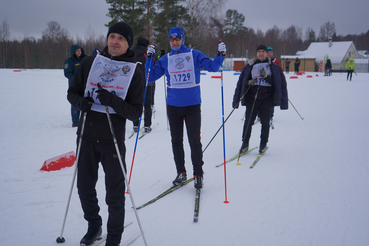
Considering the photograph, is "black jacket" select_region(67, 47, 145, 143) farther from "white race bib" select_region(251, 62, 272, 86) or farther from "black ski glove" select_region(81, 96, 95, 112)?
"white race bib" select_region(251, 62, 272, 86)

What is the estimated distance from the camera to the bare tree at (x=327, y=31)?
86.0 metres

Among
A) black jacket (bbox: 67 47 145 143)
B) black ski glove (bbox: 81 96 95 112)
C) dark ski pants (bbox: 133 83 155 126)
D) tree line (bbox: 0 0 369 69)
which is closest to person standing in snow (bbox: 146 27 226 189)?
black jacket (bbox: 67 47 145 143)

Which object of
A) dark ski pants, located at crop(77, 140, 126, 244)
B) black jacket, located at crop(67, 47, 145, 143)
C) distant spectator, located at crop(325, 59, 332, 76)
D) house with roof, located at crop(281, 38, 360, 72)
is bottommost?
dark ski pants, located at crop(77, 140, 126, 244)

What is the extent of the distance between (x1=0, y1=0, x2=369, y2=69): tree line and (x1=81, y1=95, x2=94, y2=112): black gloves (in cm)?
2225

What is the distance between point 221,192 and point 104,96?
2265 mm

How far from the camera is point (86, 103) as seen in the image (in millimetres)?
2006

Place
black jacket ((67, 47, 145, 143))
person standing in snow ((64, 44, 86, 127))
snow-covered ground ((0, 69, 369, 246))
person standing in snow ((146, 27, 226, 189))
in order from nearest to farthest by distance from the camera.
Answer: black jacket ((67, 47, 145, 143)) → snow-covered ground ((0, 69, 369, 246)) → person standing in snow ((146, 27, 226, 189)) → person standing in snow ((64, 44, 86, 127))

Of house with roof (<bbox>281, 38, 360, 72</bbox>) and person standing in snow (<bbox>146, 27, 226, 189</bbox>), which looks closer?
person standing in snow (<bbox>146, 27, 226, 189</bbox>)

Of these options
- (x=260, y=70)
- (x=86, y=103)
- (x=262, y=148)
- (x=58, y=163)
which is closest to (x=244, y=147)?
(x=262, y=148)

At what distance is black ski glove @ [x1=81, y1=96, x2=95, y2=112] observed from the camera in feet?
6.53

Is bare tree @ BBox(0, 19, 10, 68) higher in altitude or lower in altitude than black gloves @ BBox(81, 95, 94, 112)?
higher

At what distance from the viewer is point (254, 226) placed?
8.91 ft

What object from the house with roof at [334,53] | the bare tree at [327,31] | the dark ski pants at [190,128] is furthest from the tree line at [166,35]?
the dark ski pants at [190,128]

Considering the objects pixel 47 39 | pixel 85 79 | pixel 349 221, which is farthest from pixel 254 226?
pixel 47 39
